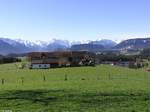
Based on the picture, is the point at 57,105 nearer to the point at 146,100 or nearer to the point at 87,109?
the point at 87,109

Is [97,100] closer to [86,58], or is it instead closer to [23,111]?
[23,111]

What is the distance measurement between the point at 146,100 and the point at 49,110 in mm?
7777

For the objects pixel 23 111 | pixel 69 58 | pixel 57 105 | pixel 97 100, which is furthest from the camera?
pixel 69 58

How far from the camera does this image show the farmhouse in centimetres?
14375

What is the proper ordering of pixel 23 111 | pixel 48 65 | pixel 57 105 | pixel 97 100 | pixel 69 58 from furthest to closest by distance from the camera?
pixel 69 58, pixel 48 65, pixel 97 100, pixel 57 105, pixel 23 111

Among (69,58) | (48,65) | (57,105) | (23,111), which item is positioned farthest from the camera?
(69,58)

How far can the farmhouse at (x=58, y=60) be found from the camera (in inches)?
5659

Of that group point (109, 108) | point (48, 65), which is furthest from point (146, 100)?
point (48, 65)

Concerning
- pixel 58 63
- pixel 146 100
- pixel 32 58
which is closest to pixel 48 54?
pixel 32 58

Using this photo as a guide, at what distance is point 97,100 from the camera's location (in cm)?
2530

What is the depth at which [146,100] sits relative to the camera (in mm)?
25938

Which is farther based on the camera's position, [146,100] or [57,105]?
[146,100]

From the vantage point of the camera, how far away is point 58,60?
150m

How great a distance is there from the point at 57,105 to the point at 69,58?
132 meters
